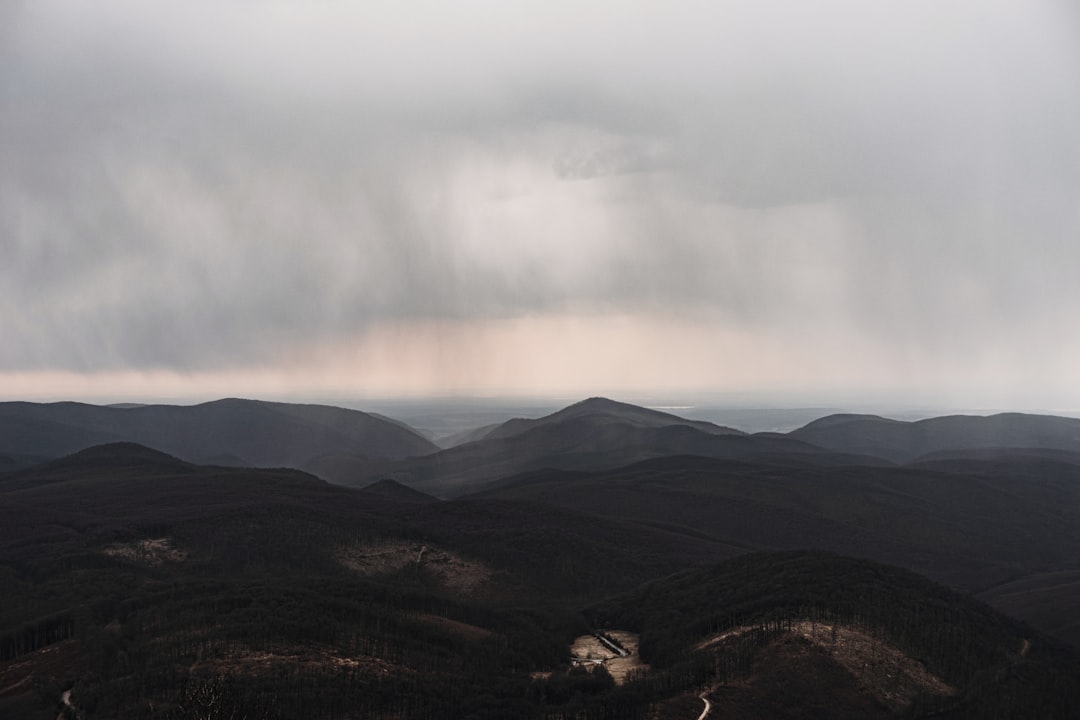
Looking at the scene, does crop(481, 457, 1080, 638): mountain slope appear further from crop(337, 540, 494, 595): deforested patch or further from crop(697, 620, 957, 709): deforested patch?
crop(697, 620, 957, 709): deforested patch

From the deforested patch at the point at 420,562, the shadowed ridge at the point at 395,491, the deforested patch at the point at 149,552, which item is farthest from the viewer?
the shadowed ridge at the point at 395,491

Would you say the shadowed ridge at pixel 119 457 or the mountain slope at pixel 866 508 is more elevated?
the shadowed ridge at pixel 119 457

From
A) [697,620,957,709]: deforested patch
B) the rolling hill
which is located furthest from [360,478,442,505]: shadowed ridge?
[697,620,957,709]: deforested patch

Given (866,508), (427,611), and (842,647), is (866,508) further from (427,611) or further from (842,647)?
(427,611)

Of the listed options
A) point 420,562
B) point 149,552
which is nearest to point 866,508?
point 420,562

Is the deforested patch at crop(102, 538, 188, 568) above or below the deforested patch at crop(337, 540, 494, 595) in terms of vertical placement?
above

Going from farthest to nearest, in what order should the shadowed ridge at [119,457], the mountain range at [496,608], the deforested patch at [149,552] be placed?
1. the shadowed ridge at [119,457]
2. the deforested patch at [149,552]
3. the mountain range at [496,608]

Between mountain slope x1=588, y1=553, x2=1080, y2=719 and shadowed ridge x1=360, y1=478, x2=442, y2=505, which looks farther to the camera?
shadowed ridge x1=360, y1=478, x2=442, y2=505

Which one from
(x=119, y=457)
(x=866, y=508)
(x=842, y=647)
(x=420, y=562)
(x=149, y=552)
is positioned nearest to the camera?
(x=842, y=647)

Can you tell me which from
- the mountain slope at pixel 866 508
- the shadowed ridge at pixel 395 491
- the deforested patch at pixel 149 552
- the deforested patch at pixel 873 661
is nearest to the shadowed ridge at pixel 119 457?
the shadowed ridge at pixel 395 491

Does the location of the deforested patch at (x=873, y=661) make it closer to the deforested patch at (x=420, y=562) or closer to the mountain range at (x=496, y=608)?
the mountain range at (x=496, y=608)

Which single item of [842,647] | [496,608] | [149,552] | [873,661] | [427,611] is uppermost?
[842,647]
